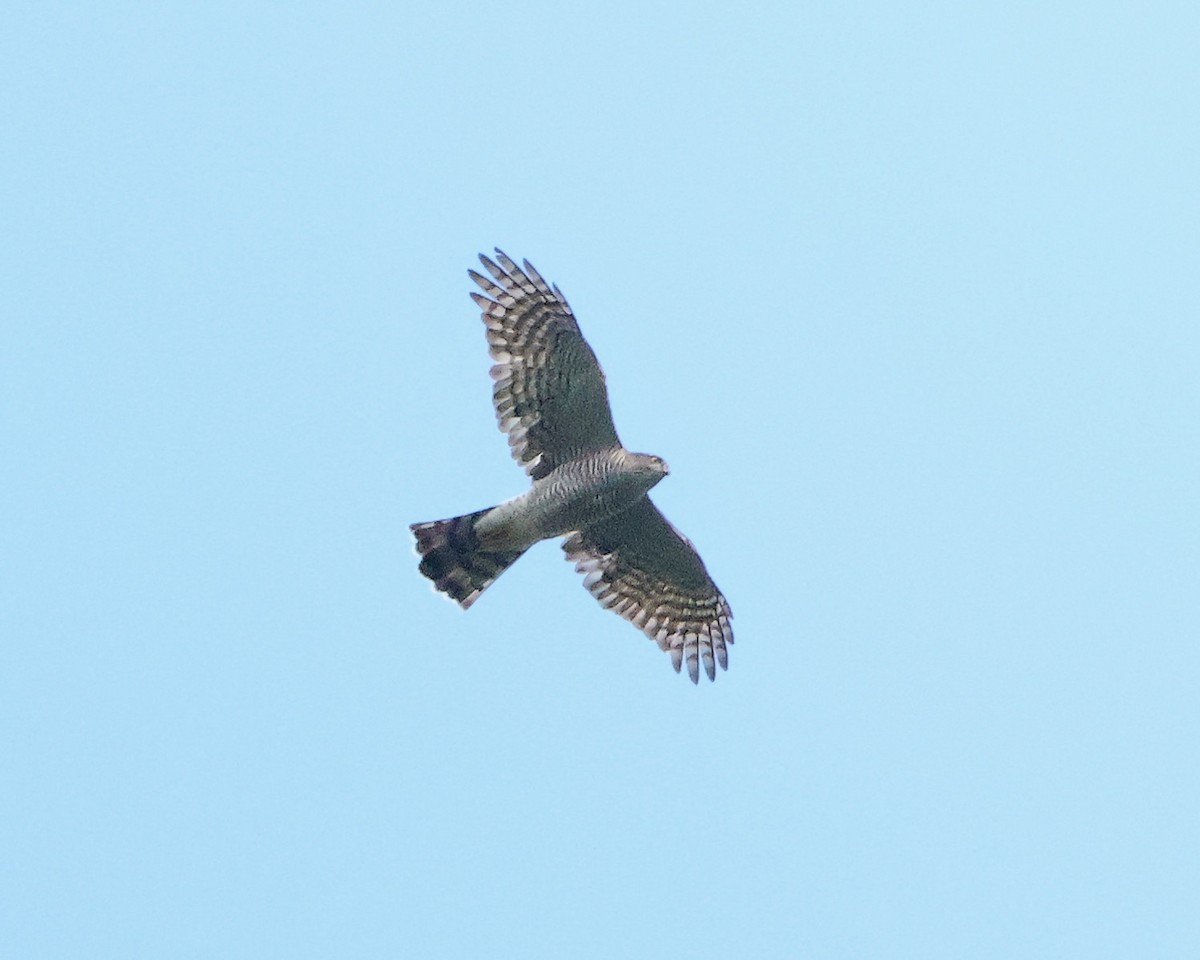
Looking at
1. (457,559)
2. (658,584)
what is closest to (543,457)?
(457,559)

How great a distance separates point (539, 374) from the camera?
1442cm

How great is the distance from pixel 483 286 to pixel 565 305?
2.06 ft

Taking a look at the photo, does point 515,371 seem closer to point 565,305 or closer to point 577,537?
point 565,305

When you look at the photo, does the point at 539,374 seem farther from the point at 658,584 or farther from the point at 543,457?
the point at 658,584

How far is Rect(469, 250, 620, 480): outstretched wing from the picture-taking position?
14.3 meters

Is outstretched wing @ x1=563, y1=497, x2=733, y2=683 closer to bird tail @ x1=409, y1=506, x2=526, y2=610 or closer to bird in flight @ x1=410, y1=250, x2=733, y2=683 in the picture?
bird in flight @ x1=410, y1=250, x2=733, y2=683

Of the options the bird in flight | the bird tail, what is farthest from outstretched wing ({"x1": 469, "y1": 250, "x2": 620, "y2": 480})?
the bird tail

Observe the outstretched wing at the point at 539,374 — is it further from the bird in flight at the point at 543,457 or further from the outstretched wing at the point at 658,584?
the outstretched wing at the point at 658,584

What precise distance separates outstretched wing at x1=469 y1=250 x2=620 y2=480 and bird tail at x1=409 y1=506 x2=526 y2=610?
783 millimetres

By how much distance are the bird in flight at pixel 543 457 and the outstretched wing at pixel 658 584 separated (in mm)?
28

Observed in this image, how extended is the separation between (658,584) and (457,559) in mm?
1657

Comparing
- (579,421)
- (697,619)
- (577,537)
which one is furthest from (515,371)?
(697,619)

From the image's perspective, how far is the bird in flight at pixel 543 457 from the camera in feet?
47.1

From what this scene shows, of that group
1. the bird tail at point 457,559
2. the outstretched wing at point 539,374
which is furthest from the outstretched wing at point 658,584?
the outstretched wing at point 539,374
